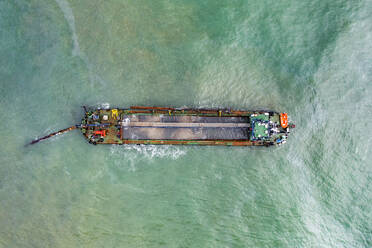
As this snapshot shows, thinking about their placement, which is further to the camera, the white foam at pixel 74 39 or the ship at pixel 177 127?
the white foam at pixel 74 39

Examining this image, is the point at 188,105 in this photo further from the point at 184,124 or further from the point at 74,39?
the point at 74,39

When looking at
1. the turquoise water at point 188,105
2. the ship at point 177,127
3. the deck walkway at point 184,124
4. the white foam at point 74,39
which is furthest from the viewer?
the white foam at point 74,39

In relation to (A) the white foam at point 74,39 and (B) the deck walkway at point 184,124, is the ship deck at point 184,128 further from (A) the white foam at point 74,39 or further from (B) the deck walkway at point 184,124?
(A) the white foam at point 74,39

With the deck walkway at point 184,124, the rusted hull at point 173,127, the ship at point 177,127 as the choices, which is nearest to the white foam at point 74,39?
the ship at point 177,127

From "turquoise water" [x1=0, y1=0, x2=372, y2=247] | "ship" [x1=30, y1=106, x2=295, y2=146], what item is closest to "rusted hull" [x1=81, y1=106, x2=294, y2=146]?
"ship" [x1=30, y1=106, x2=295, y2=146]

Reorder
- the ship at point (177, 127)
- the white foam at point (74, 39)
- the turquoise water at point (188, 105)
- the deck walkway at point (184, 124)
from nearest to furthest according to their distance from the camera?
the turquoise water at point (188, 105), the ship at point (177, 127), the deck walkway at point (184, 124), the white foam at point (74, 39)
